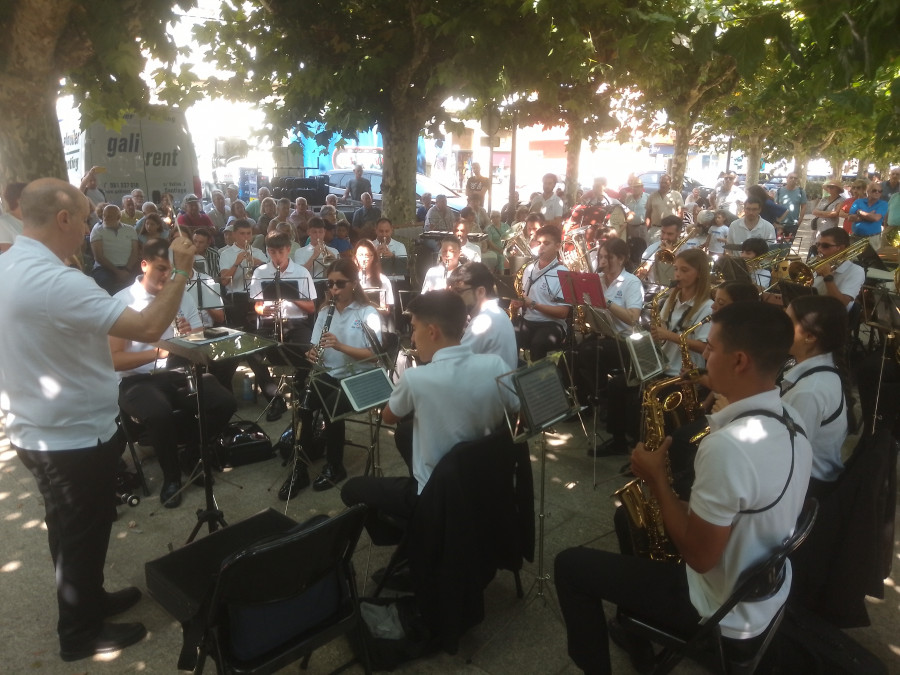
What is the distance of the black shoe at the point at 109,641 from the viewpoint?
299 centimetres

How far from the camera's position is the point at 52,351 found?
9.01 ft

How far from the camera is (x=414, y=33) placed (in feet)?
27.0

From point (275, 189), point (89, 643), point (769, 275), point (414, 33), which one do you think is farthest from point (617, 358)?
point (275, 189)

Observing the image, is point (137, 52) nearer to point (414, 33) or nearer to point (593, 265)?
point (414, 33)

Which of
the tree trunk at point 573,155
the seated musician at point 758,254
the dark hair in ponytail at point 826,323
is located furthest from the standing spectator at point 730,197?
the dark hair in ponytail at point 826,323

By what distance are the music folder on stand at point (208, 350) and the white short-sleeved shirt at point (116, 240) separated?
558 centimetres

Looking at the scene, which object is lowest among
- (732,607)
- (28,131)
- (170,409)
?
(170,409)

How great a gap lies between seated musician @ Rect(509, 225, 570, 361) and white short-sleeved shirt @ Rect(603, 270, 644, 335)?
0.46 m

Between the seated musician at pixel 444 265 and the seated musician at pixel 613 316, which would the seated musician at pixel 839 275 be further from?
the seated musician at pixel 444 265

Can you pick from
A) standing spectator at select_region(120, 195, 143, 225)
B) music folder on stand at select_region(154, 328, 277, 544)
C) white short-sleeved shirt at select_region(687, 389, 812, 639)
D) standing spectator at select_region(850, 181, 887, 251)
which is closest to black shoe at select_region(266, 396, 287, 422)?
music folder on stand at select_region(154, 328, 277, 544)

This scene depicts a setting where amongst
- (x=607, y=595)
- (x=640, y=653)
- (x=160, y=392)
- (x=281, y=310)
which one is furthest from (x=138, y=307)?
(x=640, y=653)

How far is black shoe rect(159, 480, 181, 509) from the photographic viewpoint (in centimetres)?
438

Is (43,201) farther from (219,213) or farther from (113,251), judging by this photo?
(219,213)

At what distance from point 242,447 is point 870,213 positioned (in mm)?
9771
